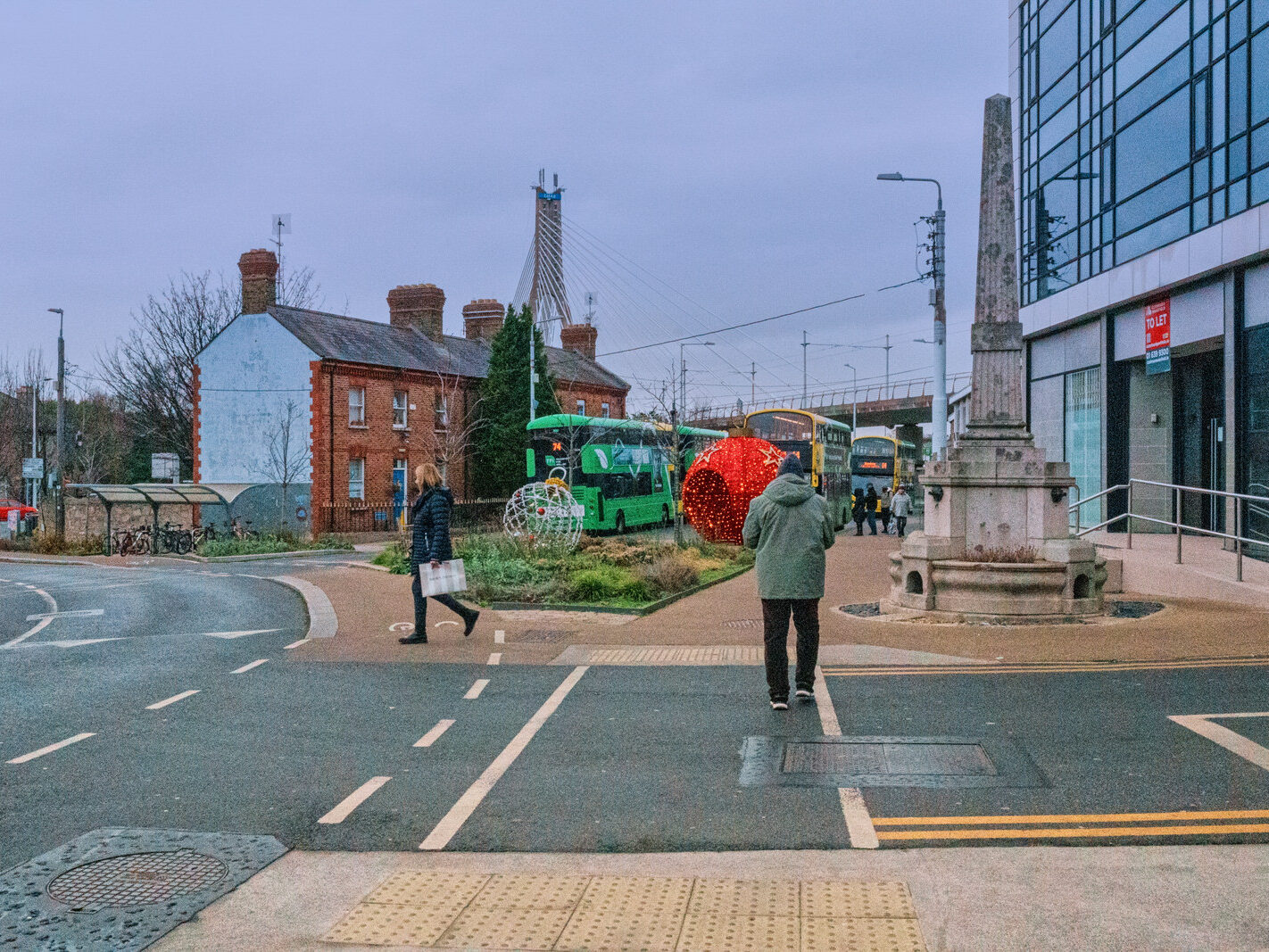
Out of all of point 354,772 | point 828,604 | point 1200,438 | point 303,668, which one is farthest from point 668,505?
point 354,772

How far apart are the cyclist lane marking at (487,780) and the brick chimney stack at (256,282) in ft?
127

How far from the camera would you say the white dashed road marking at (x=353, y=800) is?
5633 mm

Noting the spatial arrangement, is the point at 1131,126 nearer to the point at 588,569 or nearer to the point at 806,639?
the point at 588,569

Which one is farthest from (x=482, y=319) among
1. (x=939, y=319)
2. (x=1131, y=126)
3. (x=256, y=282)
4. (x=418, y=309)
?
(x=1131, y=126)

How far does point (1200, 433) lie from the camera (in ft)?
72.1

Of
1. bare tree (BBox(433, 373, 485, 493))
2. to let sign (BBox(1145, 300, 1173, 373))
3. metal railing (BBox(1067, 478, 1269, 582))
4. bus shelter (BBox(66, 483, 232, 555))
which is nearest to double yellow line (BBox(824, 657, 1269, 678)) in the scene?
metal railing (BBox(1067, 478, 1269, 582))

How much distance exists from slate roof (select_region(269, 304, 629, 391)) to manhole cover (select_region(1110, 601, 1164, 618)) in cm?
3424

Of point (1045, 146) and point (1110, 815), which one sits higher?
point (1045, 146)

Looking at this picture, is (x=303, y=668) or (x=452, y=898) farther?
(x=303, y=668)

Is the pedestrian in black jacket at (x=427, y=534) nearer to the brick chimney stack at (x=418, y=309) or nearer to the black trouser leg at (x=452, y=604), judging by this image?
the black trouser leg at (x=452, y=604)

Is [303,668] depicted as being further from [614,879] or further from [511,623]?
[614,879]

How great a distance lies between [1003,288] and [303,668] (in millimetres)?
9025

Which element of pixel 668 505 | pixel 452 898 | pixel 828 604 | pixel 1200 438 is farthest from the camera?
pixel 668 505

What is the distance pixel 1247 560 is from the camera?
1497 cm
